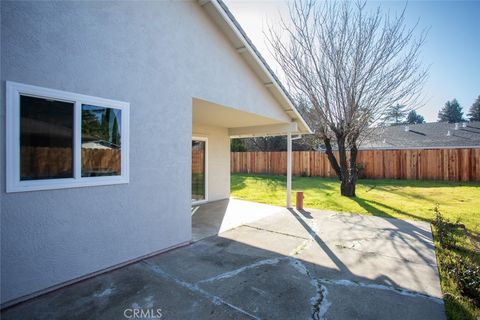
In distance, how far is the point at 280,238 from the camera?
5934 millimetres

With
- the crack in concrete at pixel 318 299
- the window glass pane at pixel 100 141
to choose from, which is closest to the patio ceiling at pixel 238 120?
the window glass pane at pixel 100 141

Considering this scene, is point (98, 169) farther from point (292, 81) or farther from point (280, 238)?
point (292, 81)

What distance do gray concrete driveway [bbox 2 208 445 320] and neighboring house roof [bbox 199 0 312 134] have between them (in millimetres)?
4381

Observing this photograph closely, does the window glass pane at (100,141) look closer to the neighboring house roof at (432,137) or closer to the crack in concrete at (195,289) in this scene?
the crack in concrete at (195,289)

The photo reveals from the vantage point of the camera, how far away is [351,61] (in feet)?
33.5

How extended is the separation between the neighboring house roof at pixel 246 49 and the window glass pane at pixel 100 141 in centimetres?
336

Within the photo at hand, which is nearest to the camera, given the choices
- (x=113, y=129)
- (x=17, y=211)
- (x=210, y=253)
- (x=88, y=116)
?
(x=17, y=211)

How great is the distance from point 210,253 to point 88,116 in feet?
11.0

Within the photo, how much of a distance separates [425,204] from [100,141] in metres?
11.6

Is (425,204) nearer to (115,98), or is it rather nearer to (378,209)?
(378,209)

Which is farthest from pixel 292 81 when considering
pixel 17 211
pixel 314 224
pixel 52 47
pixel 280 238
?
pixel 17 211

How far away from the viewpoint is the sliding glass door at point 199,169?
9953mm

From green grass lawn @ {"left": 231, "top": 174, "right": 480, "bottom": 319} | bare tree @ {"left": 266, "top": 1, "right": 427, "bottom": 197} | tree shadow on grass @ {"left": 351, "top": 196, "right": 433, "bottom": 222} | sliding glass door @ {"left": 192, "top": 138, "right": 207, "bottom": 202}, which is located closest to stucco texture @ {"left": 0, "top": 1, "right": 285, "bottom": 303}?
sliding glass door @ {"left": 192, "top": 138, "right": 207, "bottom": 202}

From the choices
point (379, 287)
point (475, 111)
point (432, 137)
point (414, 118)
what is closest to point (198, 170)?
point (379, 287)
